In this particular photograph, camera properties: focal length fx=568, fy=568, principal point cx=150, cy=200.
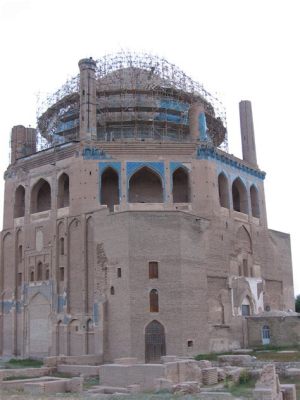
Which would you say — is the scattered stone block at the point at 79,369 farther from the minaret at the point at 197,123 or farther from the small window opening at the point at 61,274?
the minaret at the point at 197,123

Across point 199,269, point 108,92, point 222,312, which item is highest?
point 108,92

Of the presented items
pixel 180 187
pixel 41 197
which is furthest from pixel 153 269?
pixel 41 197

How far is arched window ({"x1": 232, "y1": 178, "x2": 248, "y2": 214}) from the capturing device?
31.9 meters

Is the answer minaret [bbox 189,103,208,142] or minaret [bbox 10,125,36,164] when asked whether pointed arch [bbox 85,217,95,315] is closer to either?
minaret [bbox 189,103,208,142]

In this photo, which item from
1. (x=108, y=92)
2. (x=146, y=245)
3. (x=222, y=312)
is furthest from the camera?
(x=108, y=92)

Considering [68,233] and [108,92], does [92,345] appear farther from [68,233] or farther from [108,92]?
[108,92]

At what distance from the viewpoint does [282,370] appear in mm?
19375

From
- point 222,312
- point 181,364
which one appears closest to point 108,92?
point 222,312

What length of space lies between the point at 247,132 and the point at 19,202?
13940mm

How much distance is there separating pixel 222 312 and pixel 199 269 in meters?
2.87

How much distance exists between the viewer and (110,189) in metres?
29.7

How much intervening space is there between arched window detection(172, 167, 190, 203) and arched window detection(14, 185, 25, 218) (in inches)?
336

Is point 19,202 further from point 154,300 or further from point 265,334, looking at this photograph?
point 265,334

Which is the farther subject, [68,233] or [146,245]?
[68,233]
